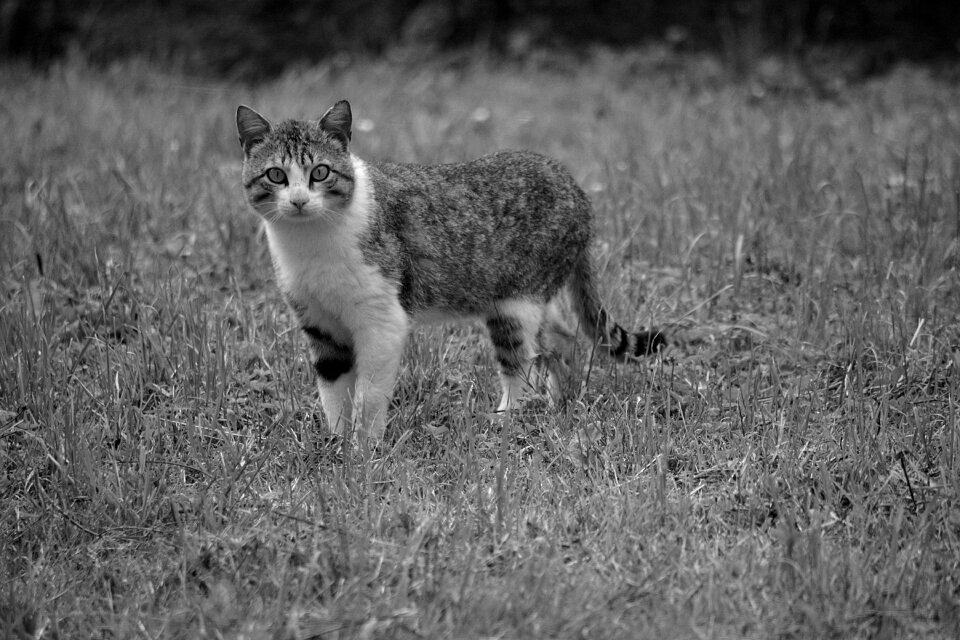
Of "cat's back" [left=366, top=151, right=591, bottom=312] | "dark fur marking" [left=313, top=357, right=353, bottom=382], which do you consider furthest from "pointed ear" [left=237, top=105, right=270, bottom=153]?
"dark fur marking" [left=313, top=357, right=353, bottom=382]

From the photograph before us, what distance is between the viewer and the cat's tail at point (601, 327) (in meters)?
4.56

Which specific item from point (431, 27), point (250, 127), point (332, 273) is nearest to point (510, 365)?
point (332, 273)

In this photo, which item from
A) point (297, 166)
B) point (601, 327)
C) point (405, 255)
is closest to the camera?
point (297, 166)

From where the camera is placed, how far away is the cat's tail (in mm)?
4559

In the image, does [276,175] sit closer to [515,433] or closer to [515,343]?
[515,343]

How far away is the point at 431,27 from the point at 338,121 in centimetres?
647

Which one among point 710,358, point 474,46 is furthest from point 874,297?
point 474,46

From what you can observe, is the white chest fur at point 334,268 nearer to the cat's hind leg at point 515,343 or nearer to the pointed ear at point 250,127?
the pointed ear at point 250,127

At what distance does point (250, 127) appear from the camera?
4102 millimetres

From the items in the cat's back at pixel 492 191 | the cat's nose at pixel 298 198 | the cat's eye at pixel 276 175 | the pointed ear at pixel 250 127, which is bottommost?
the cat's back at pixel 492 191

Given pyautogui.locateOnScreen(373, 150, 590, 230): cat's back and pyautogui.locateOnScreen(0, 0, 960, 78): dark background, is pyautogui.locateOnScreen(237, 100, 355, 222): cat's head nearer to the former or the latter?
pyautogui.locateOnScreen(373, 150, 590, 230): cat's back

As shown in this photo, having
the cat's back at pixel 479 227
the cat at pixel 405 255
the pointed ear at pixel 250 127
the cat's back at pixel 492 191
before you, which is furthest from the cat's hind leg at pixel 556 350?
the pointed ear at pixel 250 127

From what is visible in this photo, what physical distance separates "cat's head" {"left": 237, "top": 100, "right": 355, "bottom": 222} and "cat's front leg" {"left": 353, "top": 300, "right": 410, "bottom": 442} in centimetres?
45

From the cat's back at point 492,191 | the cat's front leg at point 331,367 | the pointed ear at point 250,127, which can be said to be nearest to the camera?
the pointed ear at point 250,127
